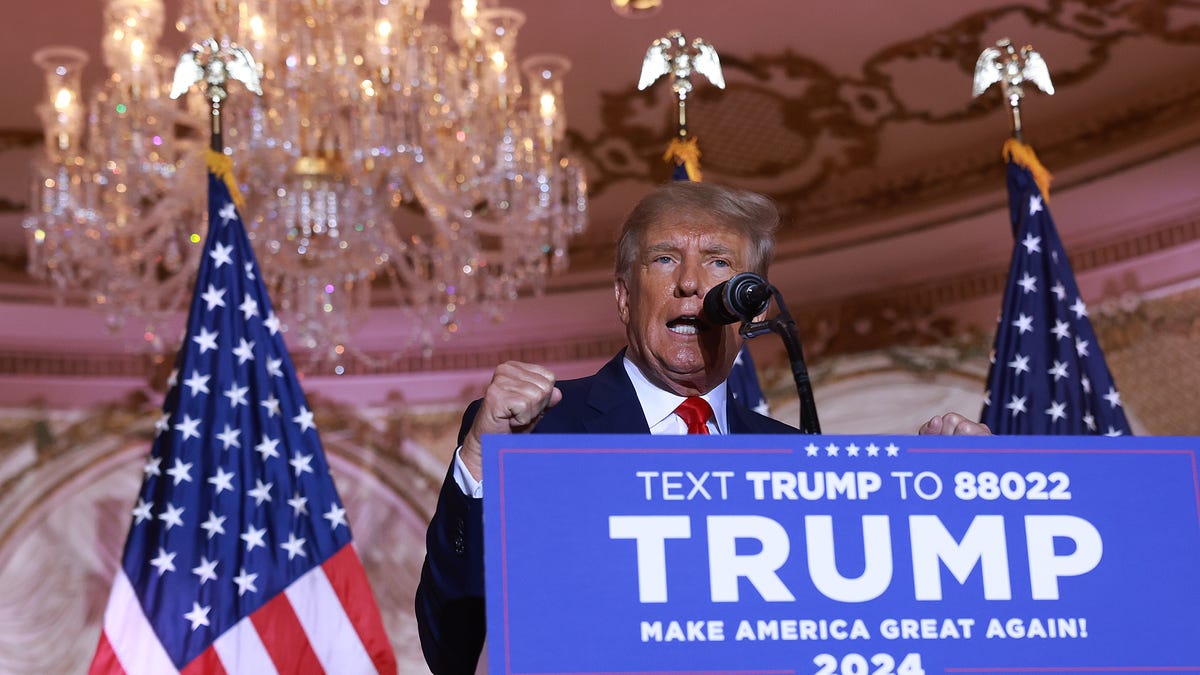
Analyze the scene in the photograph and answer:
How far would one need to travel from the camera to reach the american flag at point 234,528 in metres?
3.36

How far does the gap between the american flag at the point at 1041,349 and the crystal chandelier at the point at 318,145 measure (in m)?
1.83

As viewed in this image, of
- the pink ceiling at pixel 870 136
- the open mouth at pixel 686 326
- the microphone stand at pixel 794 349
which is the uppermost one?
the pink ceiling at pixel 870 136

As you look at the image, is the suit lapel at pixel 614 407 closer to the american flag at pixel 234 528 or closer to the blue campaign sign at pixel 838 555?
the blue campaign sign at pixel 838 555

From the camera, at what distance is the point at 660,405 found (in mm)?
2270

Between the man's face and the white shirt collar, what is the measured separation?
0.01 metres

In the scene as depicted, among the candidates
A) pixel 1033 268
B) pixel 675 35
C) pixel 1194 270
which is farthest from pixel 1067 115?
pixel 675 35

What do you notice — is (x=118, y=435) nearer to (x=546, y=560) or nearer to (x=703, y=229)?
(x=703, y=229)

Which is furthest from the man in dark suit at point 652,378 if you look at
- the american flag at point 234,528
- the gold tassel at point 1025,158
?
the gold tassel at point 1025,158

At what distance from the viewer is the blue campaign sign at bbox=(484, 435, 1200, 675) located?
147 cm

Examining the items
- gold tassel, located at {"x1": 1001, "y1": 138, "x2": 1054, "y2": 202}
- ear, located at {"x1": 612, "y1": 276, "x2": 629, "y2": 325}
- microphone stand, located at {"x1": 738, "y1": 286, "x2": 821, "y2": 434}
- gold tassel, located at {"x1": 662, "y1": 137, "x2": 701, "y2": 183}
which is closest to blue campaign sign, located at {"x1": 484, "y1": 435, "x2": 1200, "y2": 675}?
microphone stand, located at {"x1": 738, "y1": 286, "x2": 821, "y2": 434}

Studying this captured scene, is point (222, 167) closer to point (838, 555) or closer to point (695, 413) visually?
point (695, 413)

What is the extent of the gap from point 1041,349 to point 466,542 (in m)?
2.51

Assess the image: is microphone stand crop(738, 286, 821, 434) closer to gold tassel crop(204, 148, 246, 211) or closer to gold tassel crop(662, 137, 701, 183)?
gold tassel crop(662, 137, 701, 183)

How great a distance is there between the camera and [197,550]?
3439 mm
